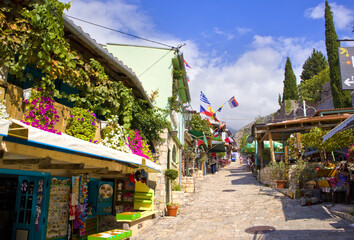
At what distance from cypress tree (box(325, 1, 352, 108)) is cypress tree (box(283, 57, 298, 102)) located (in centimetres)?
1401

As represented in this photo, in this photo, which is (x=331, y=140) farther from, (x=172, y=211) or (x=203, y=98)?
(x=203, y=98)

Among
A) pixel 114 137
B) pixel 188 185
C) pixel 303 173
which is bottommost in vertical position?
pixel 188 185

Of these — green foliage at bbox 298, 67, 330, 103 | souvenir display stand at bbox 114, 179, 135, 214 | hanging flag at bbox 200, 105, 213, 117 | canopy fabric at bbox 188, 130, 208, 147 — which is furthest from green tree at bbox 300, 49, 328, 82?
souvenir display stand at bbox 114, 179, 135, 214

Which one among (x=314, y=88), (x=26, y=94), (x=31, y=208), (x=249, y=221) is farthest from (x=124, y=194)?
(x=314, y=88)

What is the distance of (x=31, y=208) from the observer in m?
7.14

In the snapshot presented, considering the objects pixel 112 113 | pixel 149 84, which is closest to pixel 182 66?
pixel 149 84

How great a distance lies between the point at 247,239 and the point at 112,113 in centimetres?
577

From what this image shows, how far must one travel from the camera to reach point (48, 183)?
7.46 m

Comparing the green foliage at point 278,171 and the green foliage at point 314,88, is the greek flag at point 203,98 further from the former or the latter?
the green foliage at point 314,88

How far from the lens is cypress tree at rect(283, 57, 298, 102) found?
4138 centimetres

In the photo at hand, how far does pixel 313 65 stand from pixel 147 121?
4423 cm

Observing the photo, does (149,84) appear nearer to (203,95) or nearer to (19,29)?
(19,29)

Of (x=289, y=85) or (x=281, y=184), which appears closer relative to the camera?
(x=281, y=184)

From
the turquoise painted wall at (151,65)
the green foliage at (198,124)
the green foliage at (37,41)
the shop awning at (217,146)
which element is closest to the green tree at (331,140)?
the turquoise painted wall at (151,65)
